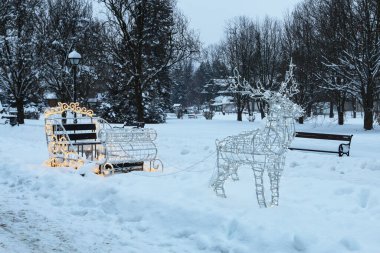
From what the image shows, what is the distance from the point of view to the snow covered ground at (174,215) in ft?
17.3

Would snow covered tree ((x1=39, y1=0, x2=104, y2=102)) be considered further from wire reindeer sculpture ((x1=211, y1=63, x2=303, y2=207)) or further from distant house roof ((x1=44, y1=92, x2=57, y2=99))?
distant house roof ((x1=44, y1=92, x2=57, y2=99))

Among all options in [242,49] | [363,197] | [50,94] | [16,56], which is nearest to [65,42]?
[16,56]

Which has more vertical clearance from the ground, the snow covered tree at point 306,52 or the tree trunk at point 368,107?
the snow covered tree at point 306,52

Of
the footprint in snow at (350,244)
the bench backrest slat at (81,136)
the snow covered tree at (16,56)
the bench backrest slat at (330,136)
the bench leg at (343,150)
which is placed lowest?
the footprint in snow at (350,244)

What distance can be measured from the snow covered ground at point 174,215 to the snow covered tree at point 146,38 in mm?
20262

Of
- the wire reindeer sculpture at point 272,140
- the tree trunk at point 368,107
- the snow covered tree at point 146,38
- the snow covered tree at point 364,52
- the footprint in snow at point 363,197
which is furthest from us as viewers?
the snow covered tree at point 146,38

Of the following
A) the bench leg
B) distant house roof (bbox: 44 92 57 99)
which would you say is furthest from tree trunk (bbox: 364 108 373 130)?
distant house roof (bbox: 44 92 57 99)

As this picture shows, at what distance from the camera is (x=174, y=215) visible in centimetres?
636

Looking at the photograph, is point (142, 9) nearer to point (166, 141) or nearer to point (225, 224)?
point (166, 141)

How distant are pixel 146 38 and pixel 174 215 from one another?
90.2 ft

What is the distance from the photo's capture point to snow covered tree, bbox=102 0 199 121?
1153 inches

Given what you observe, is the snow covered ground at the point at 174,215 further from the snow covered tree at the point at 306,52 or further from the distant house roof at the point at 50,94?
the distant house roof at the point at 50,94

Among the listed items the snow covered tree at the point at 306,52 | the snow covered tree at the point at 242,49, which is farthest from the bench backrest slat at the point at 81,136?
the snow covered tree at the point at 242,49

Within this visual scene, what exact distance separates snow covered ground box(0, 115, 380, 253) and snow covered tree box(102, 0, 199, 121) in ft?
66.5
